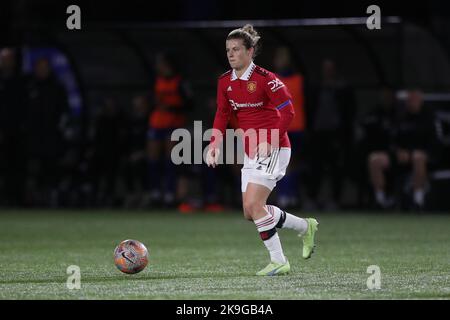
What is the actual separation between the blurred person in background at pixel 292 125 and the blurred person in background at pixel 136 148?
2645mm

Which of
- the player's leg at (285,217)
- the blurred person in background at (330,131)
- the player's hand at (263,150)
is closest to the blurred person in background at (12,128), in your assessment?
the blurred person in background at (330,131)

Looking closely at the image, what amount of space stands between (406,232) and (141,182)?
6.31m

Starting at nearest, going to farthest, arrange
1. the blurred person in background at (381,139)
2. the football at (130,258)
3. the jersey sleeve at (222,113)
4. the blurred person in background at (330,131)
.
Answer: the football at (130,258)
the jersey sleeve at (222,113)
the blurred person in background at (381,139)
the blurred person in background at (330,131)

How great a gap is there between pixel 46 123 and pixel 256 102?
9.15 meters

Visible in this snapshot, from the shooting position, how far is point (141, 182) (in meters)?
18.8

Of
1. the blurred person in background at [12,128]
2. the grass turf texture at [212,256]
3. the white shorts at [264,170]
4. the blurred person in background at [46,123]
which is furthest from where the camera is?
the blurred person in background at [12,128]

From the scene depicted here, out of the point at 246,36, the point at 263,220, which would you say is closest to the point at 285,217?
the point at 263,220

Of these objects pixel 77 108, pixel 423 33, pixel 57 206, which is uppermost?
pixel 423 33

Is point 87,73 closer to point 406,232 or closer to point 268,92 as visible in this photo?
point 406,232

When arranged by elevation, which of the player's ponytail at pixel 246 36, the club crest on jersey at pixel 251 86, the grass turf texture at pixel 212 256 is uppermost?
the player's ponytail at pixel 246 36

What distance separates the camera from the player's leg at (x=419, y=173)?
16797 mm

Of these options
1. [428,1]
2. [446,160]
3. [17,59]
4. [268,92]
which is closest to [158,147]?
[17,59]

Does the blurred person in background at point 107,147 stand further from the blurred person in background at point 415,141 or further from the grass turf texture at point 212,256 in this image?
the blurred person in background at point 415,141

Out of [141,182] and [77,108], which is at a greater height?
[77,108]
